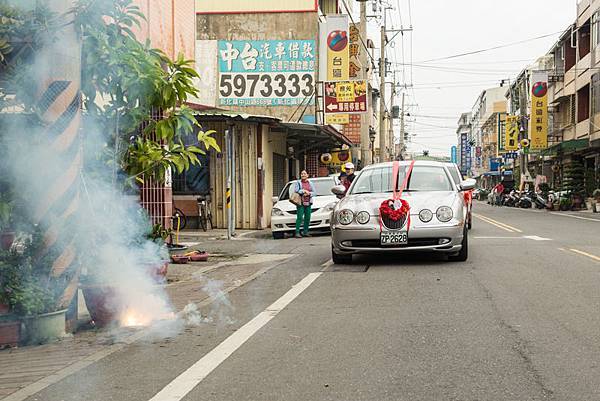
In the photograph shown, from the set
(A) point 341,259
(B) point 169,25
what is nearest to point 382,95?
(B) point 169,25

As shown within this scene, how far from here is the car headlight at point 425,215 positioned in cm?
1054

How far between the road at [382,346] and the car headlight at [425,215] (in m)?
1.09

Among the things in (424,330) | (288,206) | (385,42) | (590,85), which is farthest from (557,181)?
(424,330)

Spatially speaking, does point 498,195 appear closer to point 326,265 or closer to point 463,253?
point 463,253

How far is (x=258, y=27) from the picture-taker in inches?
1197

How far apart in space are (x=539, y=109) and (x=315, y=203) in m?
28.9

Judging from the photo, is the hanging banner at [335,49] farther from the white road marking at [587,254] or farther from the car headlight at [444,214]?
the car headlight at [444,214]

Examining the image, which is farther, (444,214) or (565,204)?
(565,204)

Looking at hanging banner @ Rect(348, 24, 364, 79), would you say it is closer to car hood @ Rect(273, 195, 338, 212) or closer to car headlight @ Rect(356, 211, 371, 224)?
car hood @ Rect(273, 195, 338, 212)

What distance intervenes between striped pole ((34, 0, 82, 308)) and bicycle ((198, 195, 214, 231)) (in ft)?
48.9

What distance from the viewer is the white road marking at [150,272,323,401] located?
177 inches

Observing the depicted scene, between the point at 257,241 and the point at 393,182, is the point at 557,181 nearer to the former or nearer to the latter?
the point at 257,241

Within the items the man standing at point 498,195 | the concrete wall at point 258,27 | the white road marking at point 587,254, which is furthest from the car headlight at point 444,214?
the man standing at point 498,195

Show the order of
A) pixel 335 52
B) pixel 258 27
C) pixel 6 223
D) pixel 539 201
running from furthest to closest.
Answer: pixel 539 201 < pixel 258 27 < pixel 335 52 < pixel 6 223
